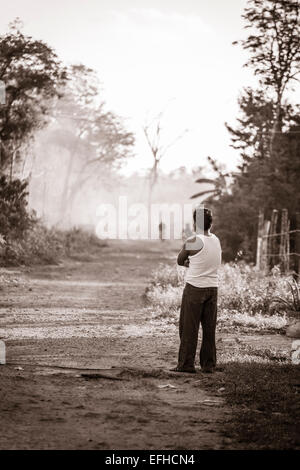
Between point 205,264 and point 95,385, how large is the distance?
6.46 feet

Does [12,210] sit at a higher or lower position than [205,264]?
higher

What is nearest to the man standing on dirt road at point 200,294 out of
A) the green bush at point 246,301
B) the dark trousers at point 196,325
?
the dark trousers at point 196,325

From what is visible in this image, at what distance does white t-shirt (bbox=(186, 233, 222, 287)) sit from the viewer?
7.80 metres

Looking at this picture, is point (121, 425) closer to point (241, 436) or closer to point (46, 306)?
point (241, 436)

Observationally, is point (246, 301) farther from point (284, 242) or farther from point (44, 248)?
point (44, 248)

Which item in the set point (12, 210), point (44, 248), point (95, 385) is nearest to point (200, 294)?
point (95, 385)

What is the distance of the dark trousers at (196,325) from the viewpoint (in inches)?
303

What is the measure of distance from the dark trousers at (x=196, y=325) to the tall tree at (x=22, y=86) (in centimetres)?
1353

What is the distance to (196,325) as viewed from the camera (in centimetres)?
776

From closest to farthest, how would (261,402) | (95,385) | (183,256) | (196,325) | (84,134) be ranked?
(261,402)
(95,385)
(196,325)
(183,256)
(84,134)

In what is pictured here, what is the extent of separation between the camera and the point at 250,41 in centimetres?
2169

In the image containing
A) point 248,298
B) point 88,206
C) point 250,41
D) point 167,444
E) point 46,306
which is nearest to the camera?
point 167,444
